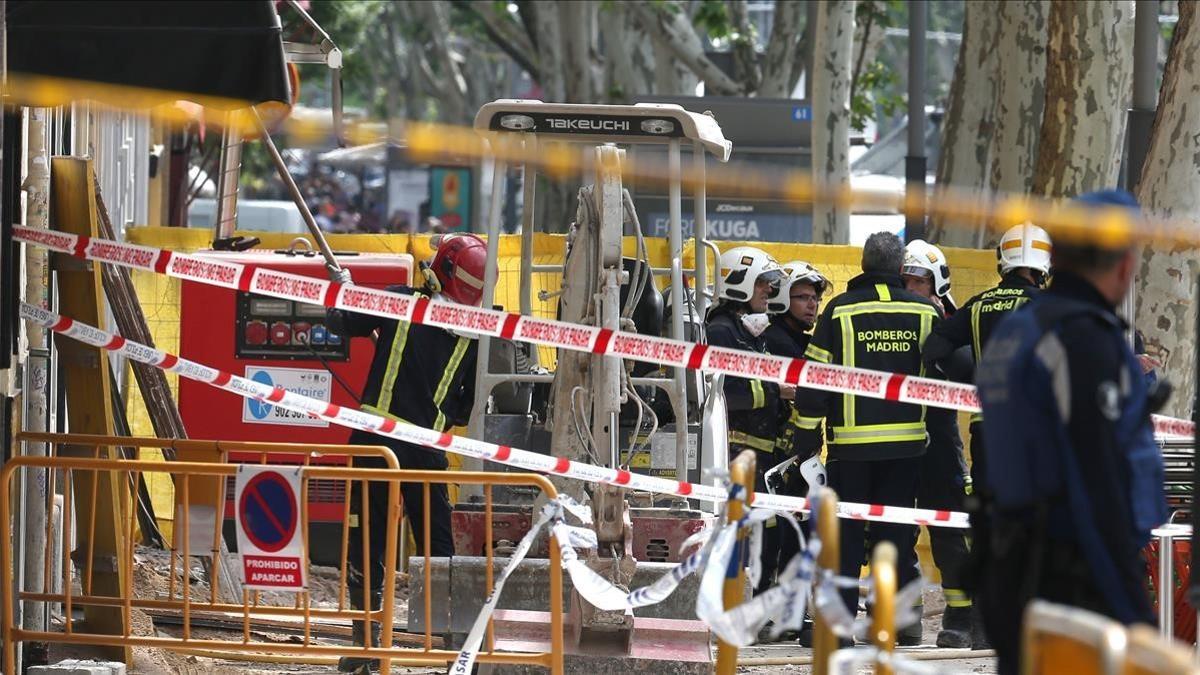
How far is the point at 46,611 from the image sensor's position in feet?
27.8

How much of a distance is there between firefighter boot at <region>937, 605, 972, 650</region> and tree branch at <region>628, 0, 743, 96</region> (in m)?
17.7

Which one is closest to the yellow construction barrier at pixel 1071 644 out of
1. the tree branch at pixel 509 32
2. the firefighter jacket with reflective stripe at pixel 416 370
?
the firefighter jacket with reflective stripe at pixel 416 370

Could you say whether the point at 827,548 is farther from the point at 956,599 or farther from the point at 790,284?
the point at 790,284

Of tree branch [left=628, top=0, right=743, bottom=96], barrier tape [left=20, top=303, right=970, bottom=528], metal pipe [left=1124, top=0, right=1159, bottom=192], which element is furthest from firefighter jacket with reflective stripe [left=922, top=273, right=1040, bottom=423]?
tree branch [left=628, top=0, right=743, bottom=96]

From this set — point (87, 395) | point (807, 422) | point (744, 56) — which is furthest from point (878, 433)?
point (744, 56)

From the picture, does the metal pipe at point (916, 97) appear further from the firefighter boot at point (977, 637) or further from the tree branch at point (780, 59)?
the firefighter boot at point (977, 637)

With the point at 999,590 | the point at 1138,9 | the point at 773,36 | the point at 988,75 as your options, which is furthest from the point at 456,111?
the point at 999,590

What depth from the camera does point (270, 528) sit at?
778cm

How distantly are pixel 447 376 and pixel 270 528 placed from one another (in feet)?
6.27

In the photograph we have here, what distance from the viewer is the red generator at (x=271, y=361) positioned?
40.2 feet

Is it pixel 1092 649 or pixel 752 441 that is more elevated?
pixel 1092 649

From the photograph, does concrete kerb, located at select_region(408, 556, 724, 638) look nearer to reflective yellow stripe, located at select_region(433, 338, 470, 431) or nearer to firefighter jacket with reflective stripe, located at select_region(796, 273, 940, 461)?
reflective yellow stripe, located at select_region(433, 338, 470, 431)

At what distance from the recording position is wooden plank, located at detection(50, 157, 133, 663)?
8492mm

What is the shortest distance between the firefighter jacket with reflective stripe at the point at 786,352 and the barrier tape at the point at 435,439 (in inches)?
41.5
